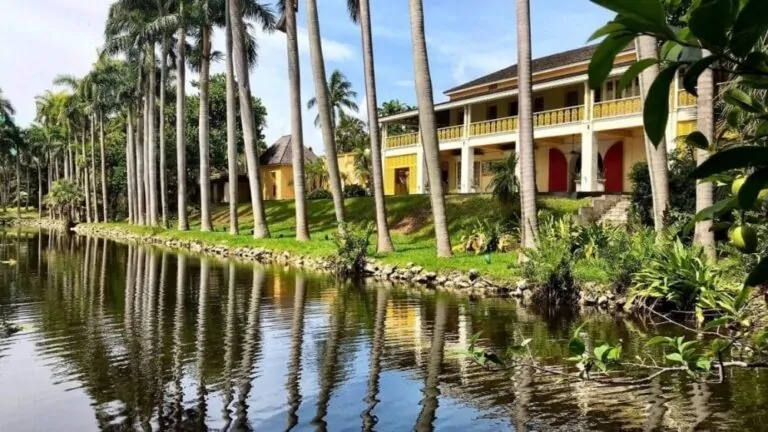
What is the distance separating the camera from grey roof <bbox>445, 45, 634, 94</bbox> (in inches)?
1302

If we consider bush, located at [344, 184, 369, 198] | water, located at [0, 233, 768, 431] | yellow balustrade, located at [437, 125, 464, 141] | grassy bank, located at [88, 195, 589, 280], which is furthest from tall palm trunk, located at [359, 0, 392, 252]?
bush, located at [344, 184, 369, 198]

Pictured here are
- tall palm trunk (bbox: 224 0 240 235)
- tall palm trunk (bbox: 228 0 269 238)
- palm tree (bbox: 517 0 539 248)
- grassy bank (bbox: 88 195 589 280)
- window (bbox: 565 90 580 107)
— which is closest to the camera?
palm tree (bbox: 517 0 539 248)

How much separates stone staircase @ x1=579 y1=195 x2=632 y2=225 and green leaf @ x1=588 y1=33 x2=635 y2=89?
23451 millimetres

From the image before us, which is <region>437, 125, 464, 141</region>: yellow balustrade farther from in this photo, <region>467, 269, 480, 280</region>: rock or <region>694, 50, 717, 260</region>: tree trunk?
<region>694, 50, 717, 260</region>: tree trunk

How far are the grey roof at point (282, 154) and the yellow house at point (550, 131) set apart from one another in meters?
17.9

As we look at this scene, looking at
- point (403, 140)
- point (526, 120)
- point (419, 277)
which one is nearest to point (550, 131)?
point (403, 140)

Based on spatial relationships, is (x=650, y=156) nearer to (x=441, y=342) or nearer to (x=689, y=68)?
(x=441, y=342)

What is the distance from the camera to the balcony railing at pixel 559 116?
29.5 metres

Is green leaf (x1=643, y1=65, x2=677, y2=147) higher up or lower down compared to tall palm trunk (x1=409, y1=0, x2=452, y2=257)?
lower down

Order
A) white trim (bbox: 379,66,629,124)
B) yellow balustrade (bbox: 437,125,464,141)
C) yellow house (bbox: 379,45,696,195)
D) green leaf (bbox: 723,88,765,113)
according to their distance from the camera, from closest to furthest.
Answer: green leaf (bbox: 723,88,765,113), yellow house (bbox: 379,45,696,195), white trim (bbox: 379,66,629,124), yellow balustrade (bbox: 437,125,464,141)

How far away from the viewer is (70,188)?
198ft

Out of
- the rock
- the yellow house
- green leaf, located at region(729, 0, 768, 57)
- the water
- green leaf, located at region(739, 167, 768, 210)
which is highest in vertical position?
the yellow house

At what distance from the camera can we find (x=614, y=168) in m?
31.1

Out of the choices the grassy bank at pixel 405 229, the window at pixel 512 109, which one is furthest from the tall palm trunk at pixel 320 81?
the window at pixel 512 109
